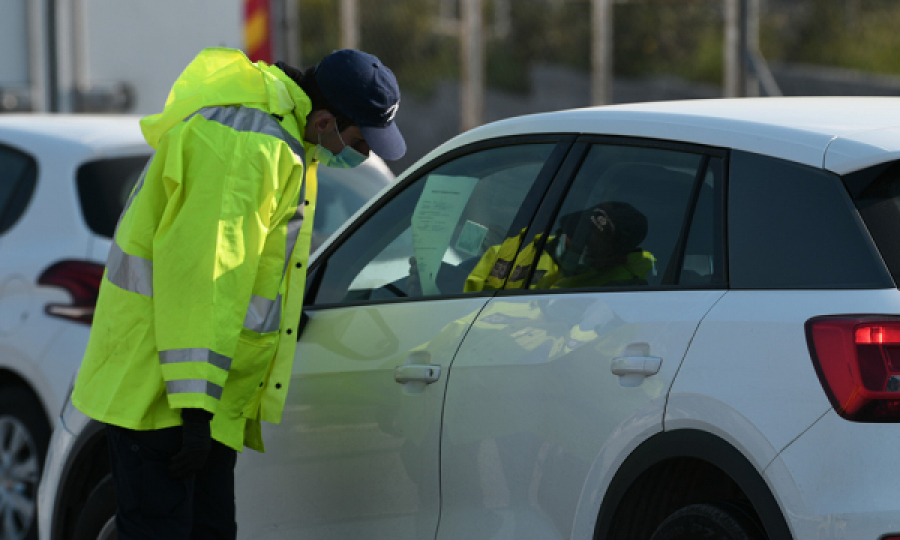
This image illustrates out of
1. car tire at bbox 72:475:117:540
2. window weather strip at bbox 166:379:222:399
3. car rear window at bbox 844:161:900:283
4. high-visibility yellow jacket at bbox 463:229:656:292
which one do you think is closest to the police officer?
window weather strip at bbox 166:379:222:399

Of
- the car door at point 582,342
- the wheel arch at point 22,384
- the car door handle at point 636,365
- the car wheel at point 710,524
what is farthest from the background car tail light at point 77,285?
the car wheel at point 710,524

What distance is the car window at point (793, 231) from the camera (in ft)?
7.45

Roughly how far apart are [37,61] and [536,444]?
19.1ft

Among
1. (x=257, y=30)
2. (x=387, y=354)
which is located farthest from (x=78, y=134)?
(x=257, y=30)

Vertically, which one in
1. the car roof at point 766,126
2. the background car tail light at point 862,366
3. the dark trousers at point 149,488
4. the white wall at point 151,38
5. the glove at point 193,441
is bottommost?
the dark trousers at point 149,488

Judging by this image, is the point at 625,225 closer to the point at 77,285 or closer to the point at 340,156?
the point at 340,156

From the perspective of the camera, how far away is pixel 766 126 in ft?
8.39

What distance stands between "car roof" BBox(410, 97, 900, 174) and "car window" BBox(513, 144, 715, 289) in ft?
0.19

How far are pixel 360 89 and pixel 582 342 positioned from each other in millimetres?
922

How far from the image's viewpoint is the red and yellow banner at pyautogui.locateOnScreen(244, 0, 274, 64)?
7676mm

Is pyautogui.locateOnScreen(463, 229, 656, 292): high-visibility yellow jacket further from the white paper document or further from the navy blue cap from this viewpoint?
the navy blue cap

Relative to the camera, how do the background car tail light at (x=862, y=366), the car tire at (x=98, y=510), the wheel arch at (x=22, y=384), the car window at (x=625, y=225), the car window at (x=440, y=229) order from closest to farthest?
the background car tail light at (x=862, y=366), the car window at (x=625, y=225), the car window at (x=440, y=229), the car tire at (x=98, y=510), the wheel arch at (x=22, y=384)

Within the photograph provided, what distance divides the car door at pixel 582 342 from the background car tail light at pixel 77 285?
7.08 feet

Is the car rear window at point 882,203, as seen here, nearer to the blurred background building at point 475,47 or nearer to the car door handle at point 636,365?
the car door handle at point 636,365
